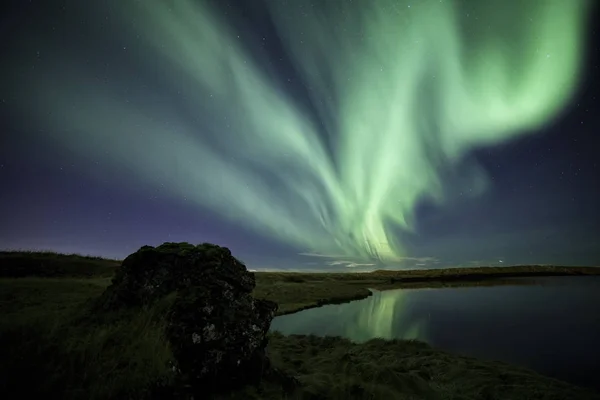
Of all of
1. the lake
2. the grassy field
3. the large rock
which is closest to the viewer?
the grassy field

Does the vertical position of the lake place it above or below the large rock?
below

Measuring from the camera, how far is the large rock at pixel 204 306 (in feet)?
23.9

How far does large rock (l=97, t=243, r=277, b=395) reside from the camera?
729 centimetres

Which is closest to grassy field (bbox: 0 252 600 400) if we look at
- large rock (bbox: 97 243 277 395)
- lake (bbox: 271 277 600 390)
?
large rock (bbox: 97 243 277 395)

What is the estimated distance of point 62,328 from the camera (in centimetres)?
640

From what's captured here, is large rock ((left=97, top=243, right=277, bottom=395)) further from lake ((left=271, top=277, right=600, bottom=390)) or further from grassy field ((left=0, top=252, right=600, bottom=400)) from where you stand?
lake ((left=271, top=277, right=600, bottom=390))

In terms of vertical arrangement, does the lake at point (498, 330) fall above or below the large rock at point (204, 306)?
below

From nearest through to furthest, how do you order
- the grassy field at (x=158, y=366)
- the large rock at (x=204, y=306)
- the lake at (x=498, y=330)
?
the grassy field at (x=158, y=366) → the large rock at (x=204, y=306) → the lake at (x=498, y=330)

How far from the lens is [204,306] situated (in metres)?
8.06

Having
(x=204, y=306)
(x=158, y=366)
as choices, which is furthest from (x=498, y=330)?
(x=158, y=366)

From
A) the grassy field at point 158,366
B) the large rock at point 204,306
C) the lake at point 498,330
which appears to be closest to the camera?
the grassy field at point 158,366

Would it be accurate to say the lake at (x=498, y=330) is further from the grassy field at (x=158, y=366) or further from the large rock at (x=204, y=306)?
the large rock at (x=204, y=306)

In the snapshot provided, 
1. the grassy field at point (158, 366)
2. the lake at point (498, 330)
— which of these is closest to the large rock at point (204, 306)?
the grassy field at point (158, 366)

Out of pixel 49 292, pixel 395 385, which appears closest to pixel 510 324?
pixel 395 385
